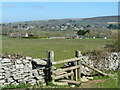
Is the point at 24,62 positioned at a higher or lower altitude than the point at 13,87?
higher

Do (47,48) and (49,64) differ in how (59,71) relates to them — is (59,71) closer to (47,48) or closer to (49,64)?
(49,64)

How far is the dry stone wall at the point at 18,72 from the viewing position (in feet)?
25.0

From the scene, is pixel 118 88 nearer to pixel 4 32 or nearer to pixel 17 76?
pixel 17 76

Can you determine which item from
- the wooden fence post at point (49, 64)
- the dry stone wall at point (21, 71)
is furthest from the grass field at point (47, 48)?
the dry stone wall at point (21, 71)

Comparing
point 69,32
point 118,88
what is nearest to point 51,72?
point 118,88

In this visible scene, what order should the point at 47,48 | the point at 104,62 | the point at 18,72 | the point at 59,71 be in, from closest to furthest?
the point at 18,72 < the point at 59,71 < the point at 104,62 < the point at 47,48

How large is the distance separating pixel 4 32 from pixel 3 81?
36.3 m

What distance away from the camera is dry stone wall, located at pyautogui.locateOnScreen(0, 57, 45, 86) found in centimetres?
763

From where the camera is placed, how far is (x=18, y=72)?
25.5ft

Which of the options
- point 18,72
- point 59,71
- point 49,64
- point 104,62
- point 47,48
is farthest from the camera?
point 47,48

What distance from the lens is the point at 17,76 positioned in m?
7.75

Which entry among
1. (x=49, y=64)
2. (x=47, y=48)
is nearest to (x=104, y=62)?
(x=49, y=64)

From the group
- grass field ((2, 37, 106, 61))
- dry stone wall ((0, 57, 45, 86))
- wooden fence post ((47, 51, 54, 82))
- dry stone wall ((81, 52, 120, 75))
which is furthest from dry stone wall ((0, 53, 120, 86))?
grass field ((2, 37, 106, 61))

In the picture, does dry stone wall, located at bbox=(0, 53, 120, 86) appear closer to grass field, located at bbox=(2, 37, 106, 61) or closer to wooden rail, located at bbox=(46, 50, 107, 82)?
wooden rail, located at bbox=(46, 50, 107, 82)
